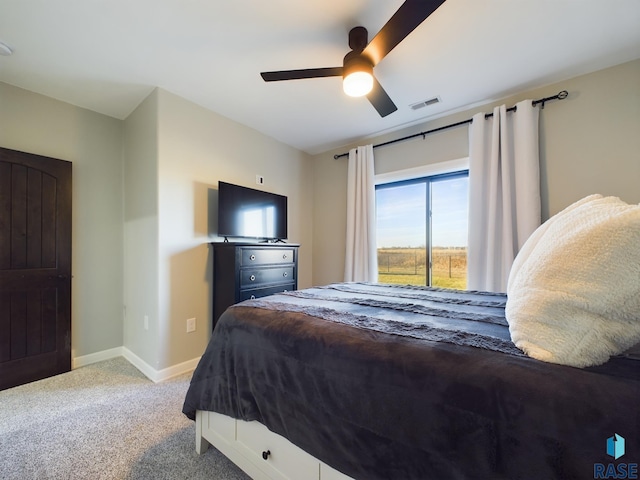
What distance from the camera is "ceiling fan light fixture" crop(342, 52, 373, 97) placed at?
1688mm

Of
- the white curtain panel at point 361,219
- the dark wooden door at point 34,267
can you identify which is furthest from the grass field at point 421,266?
the dark wooden door at point 34,267

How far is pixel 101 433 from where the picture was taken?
1605 mm

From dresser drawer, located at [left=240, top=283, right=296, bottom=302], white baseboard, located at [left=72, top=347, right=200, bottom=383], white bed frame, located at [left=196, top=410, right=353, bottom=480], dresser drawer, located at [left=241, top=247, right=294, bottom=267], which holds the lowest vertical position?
white baseboard, located at [left=72, top=347, right=200, bottom=383]

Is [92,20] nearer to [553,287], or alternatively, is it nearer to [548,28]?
[553,287]

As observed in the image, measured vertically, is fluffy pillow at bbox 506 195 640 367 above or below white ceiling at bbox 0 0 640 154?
below

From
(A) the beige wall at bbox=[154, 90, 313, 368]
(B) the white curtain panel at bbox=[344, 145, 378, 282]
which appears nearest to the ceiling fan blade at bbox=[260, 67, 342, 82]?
(A) the beige wall at bbox=[154, 90, 313, 368]

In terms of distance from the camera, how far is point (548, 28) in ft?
5.69

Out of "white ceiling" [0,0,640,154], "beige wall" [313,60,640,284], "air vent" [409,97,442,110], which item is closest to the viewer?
"white ceiling" [0,0,640,154]

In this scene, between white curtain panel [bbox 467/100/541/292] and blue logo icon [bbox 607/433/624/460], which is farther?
white curtain panel [bbox 467/100/541/292]

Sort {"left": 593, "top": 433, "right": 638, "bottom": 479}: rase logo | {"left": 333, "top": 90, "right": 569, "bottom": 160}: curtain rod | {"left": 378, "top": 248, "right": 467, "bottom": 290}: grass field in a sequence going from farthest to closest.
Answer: {"left": 378, "top": 248, "right": 467, "bottom": 290}: grass field → {"left": 333, "top": 90, "right": 569, "bottom": 160}: curtain rod → {"left": 593, "top": 433, "right": 638, "bottom": 479}: rase logo

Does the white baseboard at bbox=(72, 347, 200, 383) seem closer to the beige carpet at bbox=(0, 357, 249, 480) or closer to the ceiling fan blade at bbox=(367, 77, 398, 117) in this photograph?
the beige carpet at bbox=(0, 357, 249, 480)

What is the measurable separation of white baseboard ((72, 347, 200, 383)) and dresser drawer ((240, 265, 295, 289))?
35.7 inches

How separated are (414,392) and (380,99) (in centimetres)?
205

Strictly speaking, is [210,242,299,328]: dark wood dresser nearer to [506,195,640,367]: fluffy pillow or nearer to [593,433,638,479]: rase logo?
[506,195,640,367]: fluffy pillow
